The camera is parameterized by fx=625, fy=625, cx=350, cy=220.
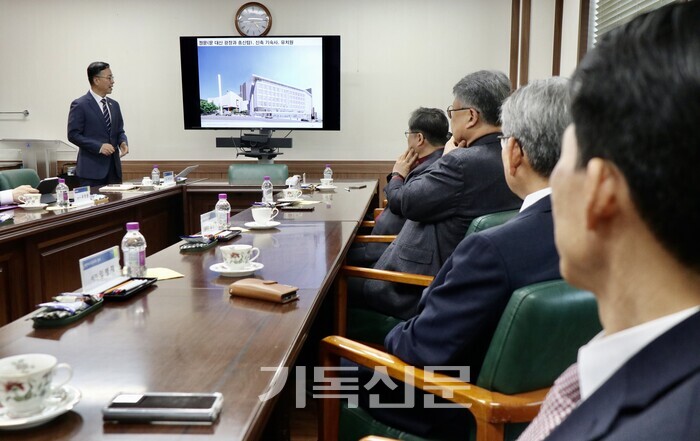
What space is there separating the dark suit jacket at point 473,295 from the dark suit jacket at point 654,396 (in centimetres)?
78

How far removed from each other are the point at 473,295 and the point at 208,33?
6034 millimetres

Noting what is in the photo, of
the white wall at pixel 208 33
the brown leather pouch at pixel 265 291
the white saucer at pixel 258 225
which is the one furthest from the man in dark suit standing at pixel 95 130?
the brown leather pouch at pixel 265 291

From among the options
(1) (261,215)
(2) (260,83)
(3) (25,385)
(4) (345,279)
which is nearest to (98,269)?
(3) (25,385)

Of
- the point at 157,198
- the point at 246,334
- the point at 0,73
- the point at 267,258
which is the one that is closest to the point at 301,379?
the point at 267,258

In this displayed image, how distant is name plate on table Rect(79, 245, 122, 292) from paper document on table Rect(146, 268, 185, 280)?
109 millimetres

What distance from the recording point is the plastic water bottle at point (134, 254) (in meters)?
1.80

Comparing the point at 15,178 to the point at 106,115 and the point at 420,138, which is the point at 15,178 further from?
the point at 420,138

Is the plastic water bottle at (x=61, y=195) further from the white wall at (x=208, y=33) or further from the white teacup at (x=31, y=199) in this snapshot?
the white wall at (x=208, y=33)

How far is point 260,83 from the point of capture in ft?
21.4

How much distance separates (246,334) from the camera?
134 cm

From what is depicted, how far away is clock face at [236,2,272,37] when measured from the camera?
21.6 feet

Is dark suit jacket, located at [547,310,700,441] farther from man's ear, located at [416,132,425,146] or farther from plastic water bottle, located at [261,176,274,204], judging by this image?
plastic water bottle, located at [261,176,274,204]

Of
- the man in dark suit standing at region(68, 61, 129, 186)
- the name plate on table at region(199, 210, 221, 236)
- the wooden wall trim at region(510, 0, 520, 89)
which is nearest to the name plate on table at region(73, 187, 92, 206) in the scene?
the name plate on table at region(199, 210, 221, 236)

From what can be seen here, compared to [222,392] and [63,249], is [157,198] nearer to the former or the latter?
[63,249]
